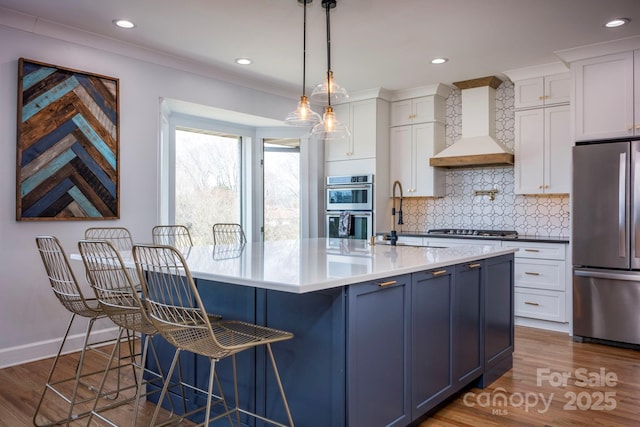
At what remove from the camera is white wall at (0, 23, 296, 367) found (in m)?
3.39

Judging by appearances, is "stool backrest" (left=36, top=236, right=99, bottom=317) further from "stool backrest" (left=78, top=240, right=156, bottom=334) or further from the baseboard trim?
the baseboard trim

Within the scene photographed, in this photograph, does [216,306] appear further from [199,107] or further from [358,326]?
[199,107]

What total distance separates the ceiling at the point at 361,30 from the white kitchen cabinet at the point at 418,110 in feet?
→ 2.10

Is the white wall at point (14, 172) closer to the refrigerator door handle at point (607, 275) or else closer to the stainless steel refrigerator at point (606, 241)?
the stainless steel refrigerator at point (606, 241)

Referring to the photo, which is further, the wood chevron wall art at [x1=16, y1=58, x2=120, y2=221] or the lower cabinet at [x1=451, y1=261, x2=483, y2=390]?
the wood chevron wall art at [x1=16, y1=58, x2=120, y2=221]

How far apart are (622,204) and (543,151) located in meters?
1.09

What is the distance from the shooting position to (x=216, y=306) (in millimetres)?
2402

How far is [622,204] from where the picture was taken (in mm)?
3832

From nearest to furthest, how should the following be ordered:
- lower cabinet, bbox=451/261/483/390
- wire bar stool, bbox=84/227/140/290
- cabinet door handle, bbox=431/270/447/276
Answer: cabinet door handle, bbox=431/270/447/276
lower cabinet, bbox=451/261/483/390
wire bar stool, bbox=84/227/140/290

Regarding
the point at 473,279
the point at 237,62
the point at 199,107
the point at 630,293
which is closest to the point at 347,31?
the point at 237,62

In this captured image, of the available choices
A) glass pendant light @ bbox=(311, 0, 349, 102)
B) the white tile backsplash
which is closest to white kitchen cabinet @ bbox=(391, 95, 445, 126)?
the white tile backsplash

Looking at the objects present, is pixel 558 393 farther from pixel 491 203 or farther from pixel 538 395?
pixel 491 203

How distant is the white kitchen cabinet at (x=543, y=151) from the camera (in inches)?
181

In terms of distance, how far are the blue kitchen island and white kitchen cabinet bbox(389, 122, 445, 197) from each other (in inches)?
106
